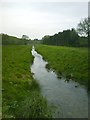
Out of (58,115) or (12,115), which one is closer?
(12,115)

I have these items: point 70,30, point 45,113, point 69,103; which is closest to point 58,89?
point 69,103

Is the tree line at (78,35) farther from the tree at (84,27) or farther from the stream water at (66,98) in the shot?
the stream water at (66,98)

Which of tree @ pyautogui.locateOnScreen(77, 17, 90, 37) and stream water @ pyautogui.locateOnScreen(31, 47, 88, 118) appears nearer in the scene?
stream water @ pyautogui.locateOnScreen(31, 47, 88, 118)

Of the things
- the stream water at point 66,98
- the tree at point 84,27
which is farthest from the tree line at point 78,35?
the stream water at point 66,98

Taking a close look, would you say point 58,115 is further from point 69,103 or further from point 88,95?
point 88,95

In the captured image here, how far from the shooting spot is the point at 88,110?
17.3 metres

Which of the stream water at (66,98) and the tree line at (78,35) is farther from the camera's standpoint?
the tree line at (78,35)

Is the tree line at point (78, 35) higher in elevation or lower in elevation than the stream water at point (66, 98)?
higher

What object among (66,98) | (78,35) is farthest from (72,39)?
(66,98)

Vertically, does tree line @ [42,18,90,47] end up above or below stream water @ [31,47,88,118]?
above

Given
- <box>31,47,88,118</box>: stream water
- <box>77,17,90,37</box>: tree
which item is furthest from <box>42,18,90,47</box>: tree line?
<box>31,47,88,118</box>: stream water

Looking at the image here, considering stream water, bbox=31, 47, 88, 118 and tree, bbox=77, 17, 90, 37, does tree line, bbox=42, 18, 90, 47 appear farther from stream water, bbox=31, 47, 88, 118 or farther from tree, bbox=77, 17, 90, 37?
stream water, bbox=31, 47, 88, 118

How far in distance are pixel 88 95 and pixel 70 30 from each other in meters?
82.7

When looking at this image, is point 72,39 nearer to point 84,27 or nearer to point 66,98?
point 84,27
